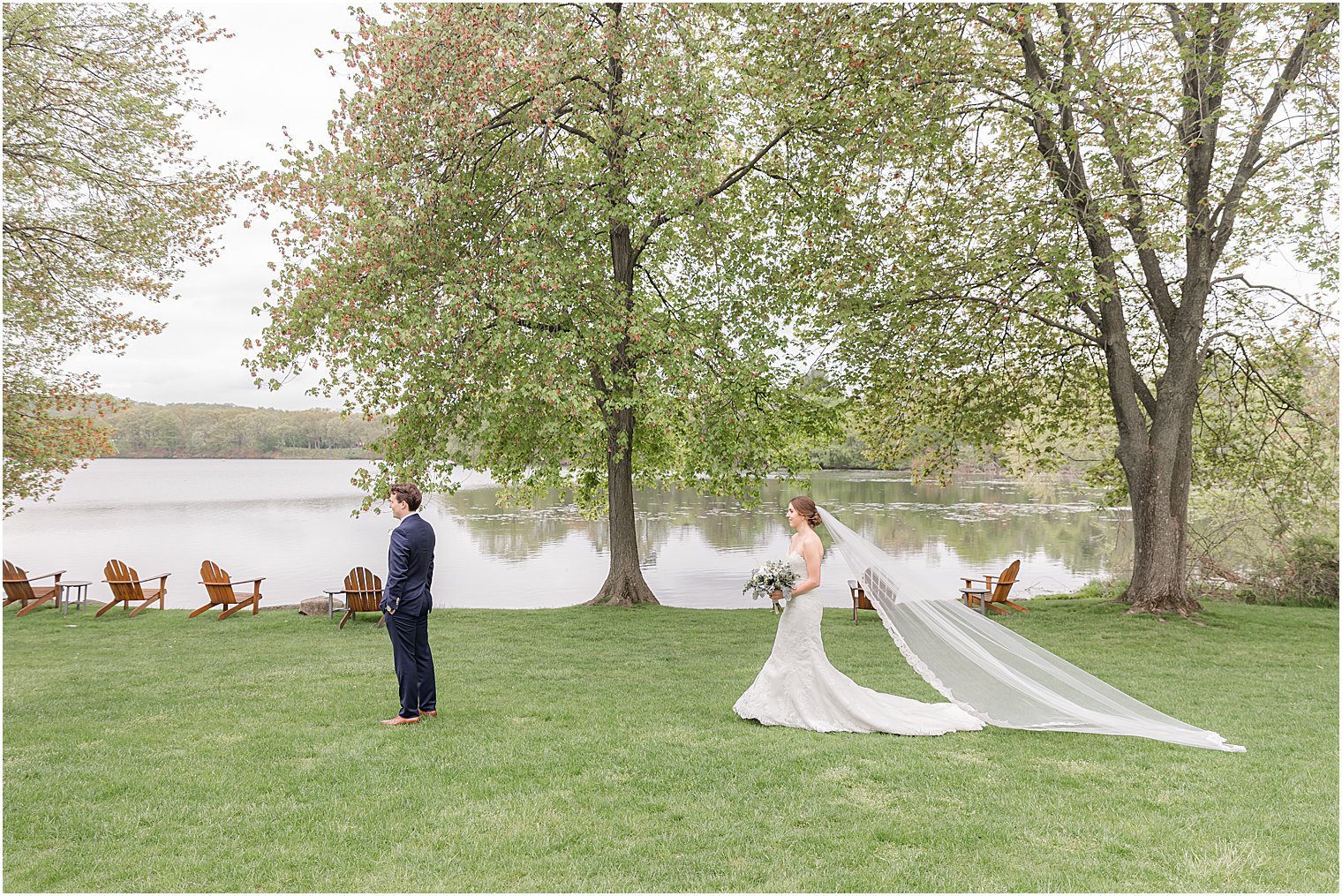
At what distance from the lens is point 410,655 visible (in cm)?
796

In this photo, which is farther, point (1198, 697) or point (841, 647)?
point (841, 647)

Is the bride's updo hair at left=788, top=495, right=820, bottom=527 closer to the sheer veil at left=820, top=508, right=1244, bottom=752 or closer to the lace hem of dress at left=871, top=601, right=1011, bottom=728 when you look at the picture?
the sheer veil at left=820, top=508, right=1244, bottom=752

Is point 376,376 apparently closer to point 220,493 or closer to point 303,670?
point 303,670

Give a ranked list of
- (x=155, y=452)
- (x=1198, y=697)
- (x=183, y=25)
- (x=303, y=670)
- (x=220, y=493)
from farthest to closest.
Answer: (x=155, y=452)
(x=220, y=493)
(x=183, y=25)
(x=303, y=670)
(x=1198, y=697)

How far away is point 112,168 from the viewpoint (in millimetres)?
14242

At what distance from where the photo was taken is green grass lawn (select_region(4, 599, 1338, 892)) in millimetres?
4770

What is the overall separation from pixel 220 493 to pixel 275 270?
60.7 m

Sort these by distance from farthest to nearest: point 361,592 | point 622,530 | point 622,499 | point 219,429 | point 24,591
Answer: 1. point 219,429
2. point 622,530
3. point 622,499
4. point 24,591
5. point 361,592

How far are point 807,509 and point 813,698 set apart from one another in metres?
1.85

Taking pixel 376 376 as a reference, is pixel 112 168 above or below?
above

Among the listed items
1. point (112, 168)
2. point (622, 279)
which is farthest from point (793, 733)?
point (112, 168)

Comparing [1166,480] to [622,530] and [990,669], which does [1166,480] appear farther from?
[622,530]

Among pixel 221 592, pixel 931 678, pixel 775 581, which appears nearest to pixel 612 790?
pixel 775 581

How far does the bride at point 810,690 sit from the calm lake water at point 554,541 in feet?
31.5
